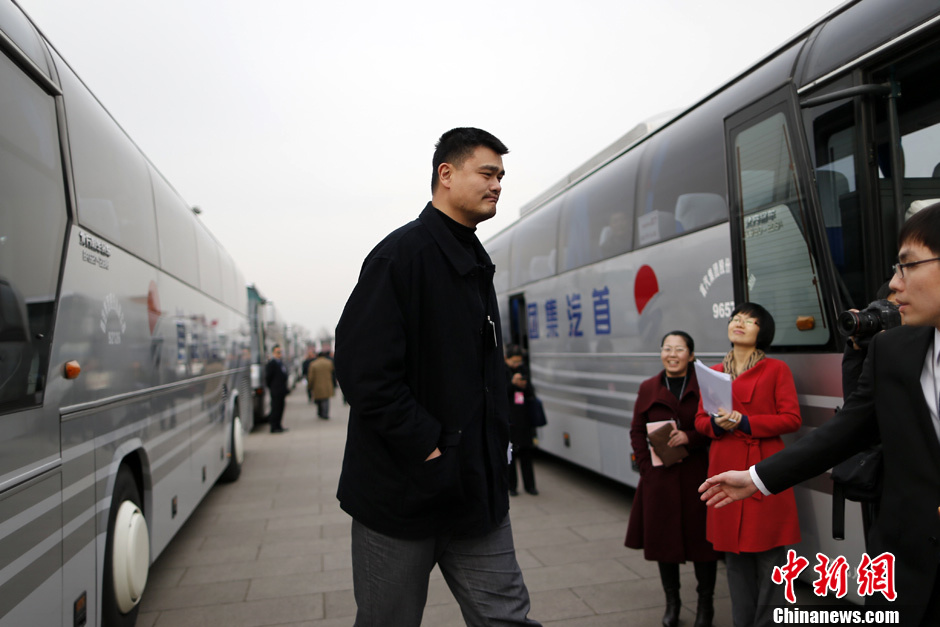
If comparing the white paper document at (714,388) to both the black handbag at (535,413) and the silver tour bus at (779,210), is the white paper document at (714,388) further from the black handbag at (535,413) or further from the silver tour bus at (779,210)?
the black handbag at (535,413)

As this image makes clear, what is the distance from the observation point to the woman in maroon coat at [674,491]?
13.1 feet

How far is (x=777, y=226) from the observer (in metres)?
4.19

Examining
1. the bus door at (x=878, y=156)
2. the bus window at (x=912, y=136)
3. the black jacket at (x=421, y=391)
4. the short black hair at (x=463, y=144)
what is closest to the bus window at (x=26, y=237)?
the black jacket at (x=421, y=391)

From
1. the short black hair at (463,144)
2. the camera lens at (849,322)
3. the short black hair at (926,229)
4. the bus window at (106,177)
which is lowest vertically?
the camera lens at (849,322)

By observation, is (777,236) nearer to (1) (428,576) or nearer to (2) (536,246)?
(1) (428,576)

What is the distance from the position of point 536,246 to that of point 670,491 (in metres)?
5.50

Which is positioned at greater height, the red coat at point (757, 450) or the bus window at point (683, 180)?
the bus window at point (683, 180)

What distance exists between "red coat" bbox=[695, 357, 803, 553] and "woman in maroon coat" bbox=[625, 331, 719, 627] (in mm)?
320

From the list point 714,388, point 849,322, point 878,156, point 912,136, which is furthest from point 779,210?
point 849,322

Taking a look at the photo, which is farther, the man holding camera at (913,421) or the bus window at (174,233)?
the bus window at (174,233)

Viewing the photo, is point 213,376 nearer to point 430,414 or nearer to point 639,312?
point 639,312

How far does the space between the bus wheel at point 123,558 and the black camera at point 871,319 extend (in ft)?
12.0

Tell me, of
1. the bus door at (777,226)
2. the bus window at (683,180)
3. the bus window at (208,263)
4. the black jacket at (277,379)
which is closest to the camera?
the bus door at (777,226)

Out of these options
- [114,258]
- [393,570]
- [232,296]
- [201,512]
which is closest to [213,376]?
[201,512]
